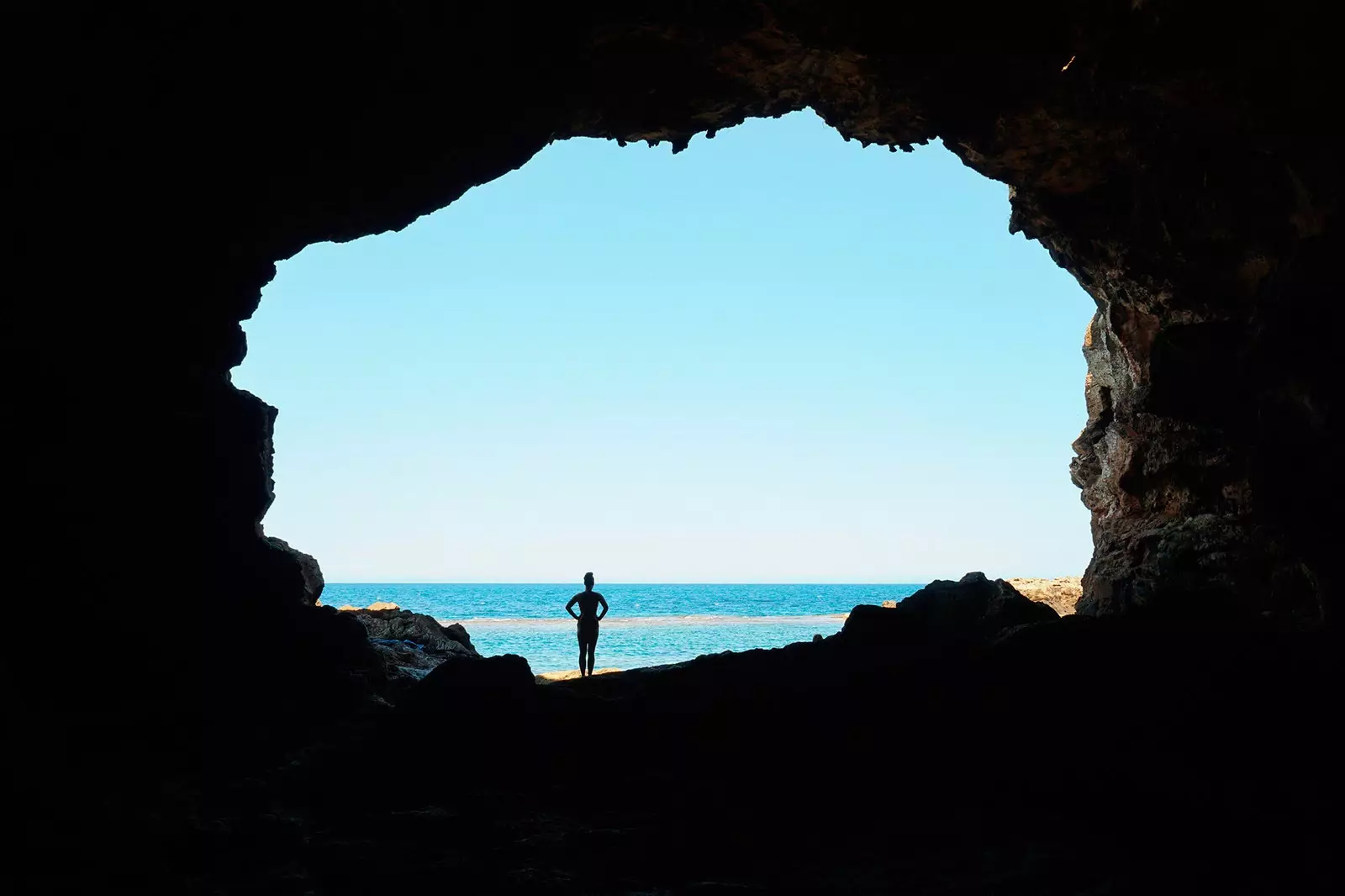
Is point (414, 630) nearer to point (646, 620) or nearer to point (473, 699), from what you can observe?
point (473, 699)

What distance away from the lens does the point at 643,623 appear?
57719 mm

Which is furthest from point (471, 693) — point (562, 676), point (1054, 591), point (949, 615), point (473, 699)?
point (1054, 591)

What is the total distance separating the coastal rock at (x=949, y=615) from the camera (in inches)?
408

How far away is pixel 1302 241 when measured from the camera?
787 cm

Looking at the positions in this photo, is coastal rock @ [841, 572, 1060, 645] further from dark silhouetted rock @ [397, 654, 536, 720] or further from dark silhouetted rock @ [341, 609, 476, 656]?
dark silhouetted rock @ [341, 609, 476, 656]

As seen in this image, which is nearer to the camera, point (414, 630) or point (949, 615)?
point (949, 615)

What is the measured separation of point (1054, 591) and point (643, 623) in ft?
129

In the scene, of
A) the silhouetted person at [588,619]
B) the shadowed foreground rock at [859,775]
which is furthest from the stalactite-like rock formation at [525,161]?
the silhouetted person at [588,619]

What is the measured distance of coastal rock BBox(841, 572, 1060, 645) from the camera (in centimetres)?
1036

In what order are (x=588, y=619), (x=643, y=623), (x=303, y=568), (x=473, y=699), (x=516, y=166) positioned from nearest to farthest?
1. (x=473, y=699)
2. (x=516, y=166)
3. (x=303, y=568)
4. (x=588, y=619)
5. (x=643, y=623)

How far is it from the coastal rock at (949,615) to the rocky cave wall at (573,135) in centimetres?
140

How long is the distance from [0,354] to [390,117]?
14.6ft

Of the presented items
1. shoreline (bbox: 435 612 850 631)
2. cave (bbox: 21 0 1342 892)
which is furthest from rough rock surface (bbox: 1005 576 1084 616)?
shoreline (bbox: 435 612 850 631)

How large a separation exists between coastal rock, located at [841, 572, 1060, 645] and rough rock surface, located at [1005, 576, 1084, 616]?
8231mm
